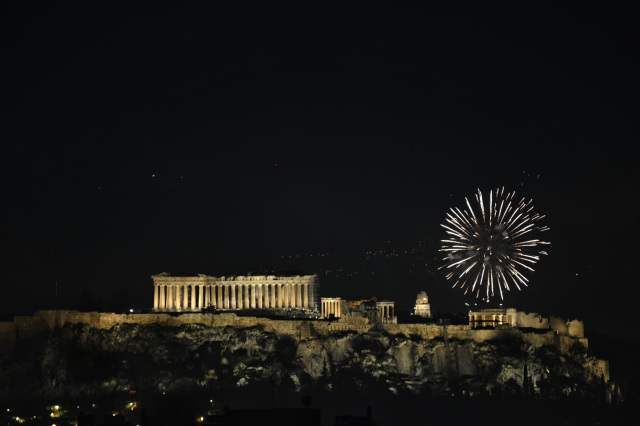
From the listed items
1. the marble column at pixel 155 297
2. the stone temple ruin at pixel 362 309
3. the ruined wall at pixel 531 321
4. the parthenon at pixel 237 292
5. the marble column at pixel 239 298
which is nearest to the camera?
the ruined wall at pixel 531 321

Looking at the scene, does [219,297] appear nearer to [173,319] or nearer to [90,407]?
[173,319]

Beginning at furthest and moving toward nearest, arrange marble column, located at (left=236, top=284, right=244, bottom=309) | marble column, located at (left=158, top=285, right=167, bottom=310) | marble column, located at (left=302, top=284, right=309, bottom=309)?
marble column, located at (left=302, top=284, right=309, bottom=309) < marble column, located at (left=236, top=284, right=244, bottom=309) < marble column, located at (left=158, top=285, right=167, bottom=310)

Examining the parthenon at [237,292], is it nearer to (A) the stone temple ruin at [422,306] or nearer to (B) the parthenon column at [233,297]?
(B) the parthenon column at [233,297]

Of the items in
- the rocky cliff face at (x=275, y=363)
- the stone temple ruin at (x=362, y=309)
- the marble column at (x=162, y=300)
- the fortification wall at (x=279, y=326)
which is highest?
the marble column at (x=162, y=300)

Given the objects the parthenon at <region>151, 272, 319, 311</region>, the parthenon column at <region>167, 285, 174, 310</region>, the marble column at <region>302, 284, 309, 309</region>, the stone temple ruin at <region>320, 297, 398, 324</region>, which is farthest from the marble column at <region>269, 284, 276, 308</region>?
the parthenon column at <region>167, 285, 174, 310</region>

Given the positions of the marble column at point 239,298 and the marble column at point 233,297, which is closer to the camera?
the marble column at point 233,297

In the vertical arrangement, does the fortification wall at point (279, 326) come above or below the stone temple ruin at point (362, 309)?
below

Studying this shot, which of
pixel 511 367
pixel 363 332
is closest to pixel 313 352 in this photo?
pixel 363 332

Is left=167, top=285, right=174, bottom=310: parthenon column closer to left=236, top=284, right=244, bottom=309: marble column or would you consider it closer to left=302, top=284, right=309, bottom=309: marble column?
left=236, top=284, right=244, bottom=309: marble column

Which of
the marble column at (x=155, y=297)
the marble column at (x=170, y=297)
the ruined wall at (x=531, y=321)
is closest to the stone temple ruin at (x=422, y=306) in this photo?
the ruined wall at (x=531, y=321)
